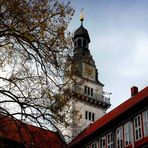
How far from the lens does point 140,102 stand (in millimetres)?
34188

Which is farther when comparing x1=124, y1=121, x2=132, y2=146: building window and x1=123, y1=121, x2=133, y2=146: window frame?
x1=124, y1=121, x2=132, y2=146: building window

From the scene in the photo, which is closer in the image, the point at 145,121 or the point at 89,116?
the point at 145,121

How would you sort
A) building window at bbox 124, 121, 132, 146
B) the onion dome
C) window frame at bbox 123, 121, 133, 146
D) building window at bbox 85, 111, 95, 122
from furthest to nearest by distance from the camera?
the onion dome
building window at bbox 85, 111, 95, 122
building window at bbox 124, 121, 132, 146
window frame at bbox 123, 121, 133, 146

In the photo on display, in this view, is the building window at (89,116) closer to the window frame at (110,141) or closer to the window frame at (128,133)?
the window frame at (110,141)

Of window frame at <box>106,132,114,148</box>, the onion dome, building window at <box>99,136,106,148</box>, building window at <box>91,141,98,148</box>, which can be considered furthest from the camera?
the onion dome

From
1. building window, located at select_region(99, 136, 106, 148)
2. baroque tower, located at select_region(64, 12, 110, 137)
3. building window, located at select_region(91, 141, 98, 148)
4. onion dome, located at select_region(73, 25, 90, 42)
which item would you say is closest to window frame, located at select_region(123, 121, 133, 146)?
building window, located at select_region(99, 136, 106, 148)

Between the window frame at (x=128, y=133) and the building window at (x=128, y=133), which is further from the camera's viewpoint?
the building window at (x=128, y=133)

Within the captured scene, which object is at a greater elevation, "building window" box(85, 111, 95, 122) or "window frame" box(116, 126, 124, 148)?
"building window" box(85, 111, 95, 122)

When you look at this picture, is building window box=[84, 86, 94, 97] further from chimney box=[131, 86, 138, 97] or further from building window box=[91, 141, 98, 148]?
building window box=[91, 141, 98, 148]

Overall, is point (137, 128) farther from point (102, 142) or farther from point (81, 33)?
point (81, 33)

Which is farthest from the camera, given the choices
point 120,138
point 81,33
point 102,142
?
point 81,33

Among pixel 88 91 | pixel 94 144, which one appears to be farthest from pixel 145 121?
pixel 88 91

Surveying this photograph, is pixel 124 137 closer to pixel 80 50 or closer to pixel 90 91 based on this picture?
pixel 90 91

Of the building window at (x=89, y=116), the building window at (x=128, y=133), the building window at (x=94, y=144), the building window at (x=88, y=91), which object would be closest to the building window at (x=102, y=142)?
the building window at (x=94, y=144)
